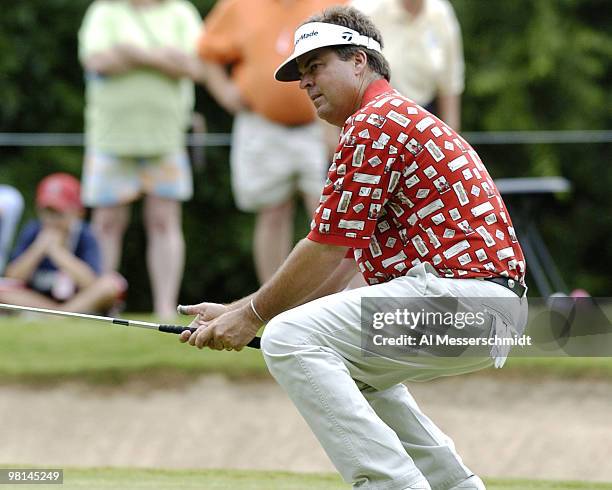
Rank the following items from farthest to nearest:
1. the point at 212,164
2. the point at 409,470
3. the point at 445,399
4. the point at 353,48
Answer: the point at 212,164
the point at 445,399
the point at 353,48
the point at 409,470

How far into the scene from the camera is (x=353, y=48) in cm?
529

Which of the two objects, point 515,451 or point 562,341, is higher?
point 562,341

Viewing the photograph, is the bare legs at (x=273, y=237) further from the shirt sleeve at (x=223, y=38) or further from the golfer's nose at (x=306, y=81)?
the golfer's nose at (x=306, y=81)

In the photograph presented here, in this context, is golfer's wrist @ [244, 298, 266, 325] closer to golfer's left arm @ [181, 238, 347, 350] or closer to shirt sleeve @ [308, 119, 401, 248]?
golfer's left arm @ [181, 238, 347, 350]

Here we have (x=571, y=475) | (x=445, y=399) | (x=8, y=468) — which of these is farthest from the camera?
(x=445, y=399)

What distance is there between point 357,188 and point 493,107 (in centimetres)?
1144

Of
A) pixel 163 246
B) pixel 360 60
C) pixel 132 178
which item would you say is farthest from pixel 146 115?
pixel 360 60

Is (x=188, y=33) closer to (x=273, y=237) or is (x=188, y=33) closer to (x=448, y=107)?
(x=273, y=237)

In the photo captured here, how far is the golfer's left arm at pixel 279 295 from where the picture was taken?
5.04 meters

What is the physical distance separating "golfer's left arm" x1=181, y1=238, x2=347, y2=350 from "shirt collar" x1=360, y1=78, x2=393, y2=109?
0.57 metres

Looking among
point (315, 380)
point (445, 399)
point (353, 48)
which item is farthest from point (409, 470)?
point (445, 399)

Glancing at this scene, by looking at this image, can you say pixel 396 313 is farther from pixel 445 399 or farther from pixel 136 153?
pixel 136 153

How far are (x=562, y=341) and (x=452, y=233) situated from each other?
4.52 metres

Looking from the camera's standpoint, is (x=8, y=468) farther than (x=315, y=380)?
Yes
